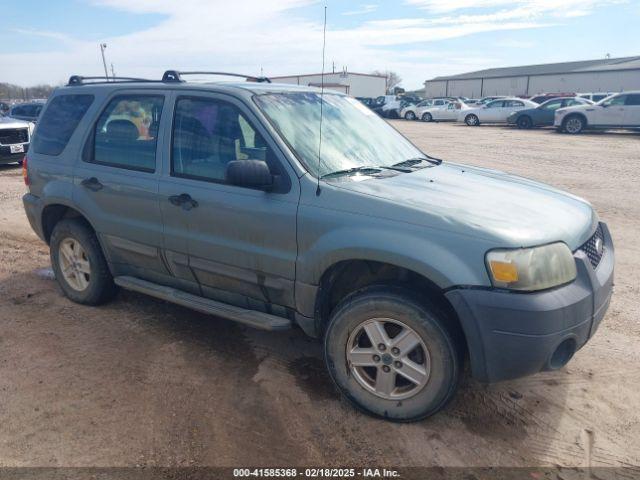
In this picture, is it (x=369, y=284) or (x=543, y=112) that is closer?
(x=369, y=284)

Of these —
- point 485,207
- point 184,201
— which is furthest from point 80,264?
point 485,207

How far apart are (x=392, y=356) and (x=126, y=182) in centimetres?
241

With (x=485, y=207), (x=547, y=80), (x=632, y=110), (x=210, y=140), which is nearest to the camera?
(x=485, y=207)

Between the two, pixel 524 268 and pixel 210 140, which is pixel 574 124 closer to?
pixel 210 140

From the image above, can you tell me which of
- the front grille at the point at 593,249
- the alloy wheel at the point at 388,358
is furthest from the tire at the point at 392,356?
the front grille at the point at 593,249

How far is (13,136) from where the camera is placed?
43.6ft

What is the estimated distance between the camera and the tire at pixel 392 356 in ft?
9.47

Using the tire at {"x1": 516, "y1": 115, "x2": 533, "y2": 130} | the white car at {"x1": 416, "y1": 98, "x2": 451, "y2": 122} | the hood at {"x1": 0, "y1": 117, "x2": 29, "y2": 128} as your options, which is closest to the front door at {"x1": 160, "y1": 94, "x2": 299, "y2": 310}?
the hood at {"x1": 0, "y1": 117, "x2": 29, "y2": 128}

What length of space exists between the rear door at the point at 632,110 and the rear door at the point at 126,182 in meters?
22.0

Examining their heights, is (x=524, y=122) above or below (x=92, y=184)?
below

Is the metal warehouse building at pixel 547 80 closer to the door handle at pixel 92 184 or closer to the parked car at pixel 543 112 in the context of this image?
the parked car at pixel 543 112

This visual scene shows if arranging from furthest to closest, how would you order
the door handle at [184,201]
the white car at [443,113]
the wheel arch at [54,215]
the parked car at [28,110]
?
the white car at [443,113], the parked car at [28,110], the wheel arch at [54,215], the door handle at [184,201]

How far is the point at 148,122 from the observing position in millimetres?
4016

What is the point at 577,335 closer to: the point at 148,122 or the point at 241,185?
the point at 241,185
